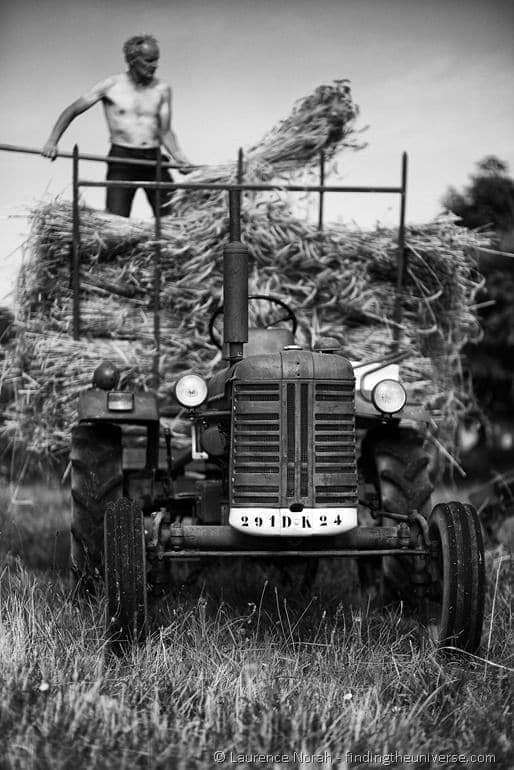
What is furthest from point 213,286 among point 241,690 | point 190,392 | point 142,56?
point 241,690

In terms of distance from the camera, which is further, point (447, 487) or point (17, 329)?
point (447, 487)

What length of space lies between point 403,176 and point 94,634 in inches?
139

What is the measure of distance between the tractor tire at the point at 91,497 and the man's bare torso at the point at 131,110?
230 centimetres

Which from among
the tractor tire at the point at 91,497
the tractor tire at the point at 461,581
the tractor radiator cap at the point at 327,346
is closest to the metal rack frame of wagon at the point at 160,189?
the tractor tire at the point at 91,497

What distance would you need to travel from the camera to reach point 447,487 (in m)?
9.16

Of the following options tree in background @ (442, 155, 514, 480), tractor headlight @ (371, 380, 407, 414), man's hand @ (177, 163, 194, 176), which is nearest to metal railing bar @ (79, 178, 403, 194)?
man's hand @ (177, 163, 194, 176)

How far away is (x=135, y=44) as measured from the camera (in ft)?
23.9

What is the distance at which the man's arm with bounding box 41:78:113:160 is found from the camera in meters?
6.98

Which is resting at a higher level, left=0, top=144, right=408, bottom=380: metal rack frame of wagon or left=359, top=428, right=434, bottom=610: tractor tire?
left=0, top=144, right=408, bottom=380: metal rack frame of wagon

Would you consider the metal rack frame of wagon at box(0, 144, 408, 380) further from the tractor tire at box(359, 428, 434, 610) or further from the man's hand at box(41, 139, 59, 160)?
the tractor tire at box(359, 428, 434, 610)

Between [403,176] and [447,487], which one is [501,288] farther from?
[403,176]

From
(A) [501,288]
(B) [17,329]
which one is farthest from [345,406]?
(A) [501,288]

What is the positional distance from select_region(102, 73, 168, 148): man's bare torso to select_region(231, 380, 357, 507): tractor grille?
2.91m

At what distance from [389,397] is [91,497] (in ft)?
5.41
